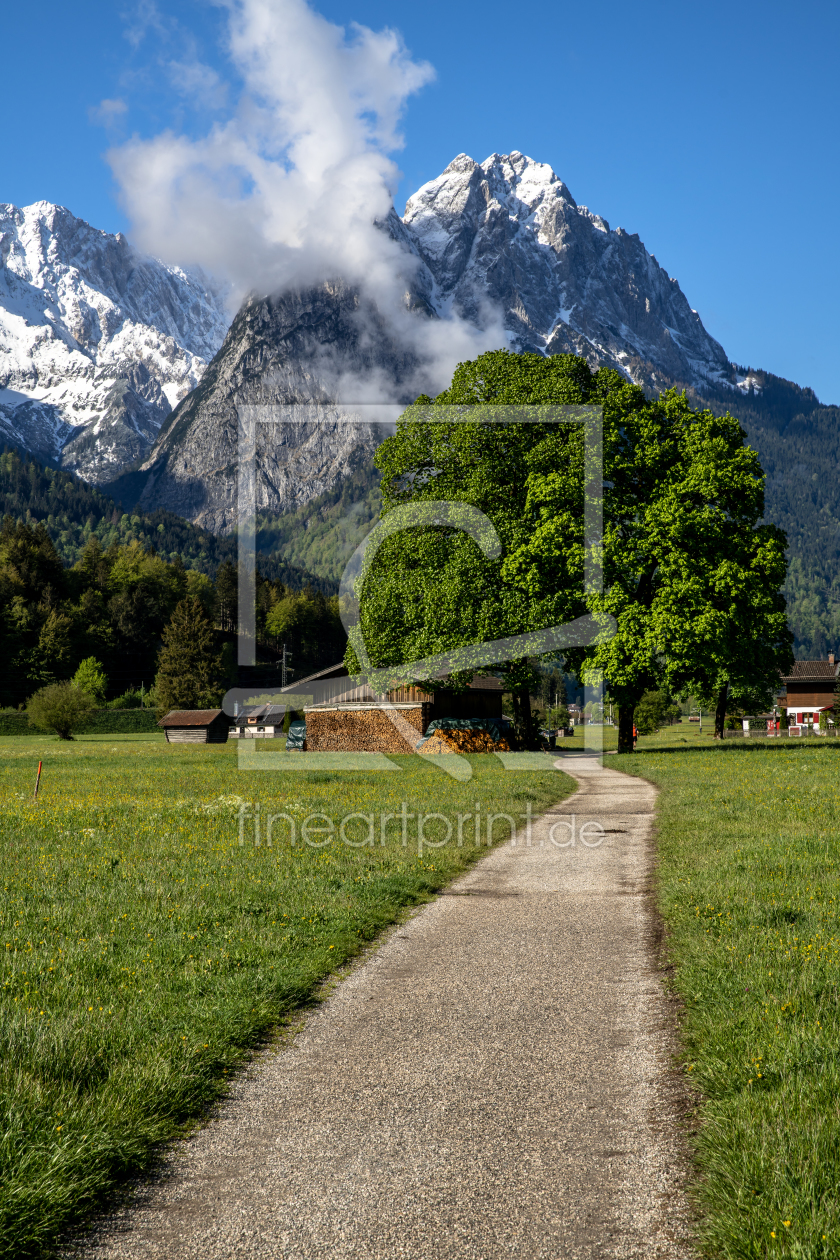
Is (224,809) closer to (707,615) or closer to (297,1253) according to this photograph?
(297,1253)

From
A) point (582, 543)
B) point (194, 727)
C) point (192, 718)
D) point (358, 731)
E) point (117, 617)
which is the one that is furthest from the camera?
point (117, 617)

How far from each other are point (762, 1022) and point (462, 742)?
124ft

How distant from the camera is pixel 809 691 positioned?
341ft

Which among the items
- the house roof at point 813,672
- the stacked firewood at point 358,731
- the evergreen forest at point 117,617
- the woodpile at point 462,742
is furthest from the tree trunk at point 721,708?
the evergreen forest at point 117,617

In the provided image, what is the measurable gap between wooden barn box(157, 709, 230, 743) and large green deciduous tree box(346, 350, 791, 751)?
47.1m

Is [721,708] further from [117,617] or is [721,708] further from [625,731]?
[117,617]

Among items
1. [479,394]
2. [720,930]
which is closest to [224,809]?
[720,930]

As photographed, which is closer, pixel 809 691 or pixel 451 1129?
pixel 451 1129

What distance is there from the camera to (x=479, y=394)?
126ft

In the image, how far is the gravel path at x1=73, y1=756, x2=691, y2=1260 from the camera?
422cm

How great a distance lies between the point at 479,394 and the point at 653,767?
18.3 m

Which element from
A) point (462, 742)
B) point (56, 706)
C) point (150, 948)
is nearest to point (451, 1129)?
point (150, 948)

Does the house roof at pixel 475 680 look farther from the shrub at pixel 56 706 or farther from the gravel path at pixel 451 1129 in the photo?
the gravel path at pixel 451 1129

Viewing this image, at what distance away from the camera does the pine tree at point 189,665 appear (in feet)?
374
